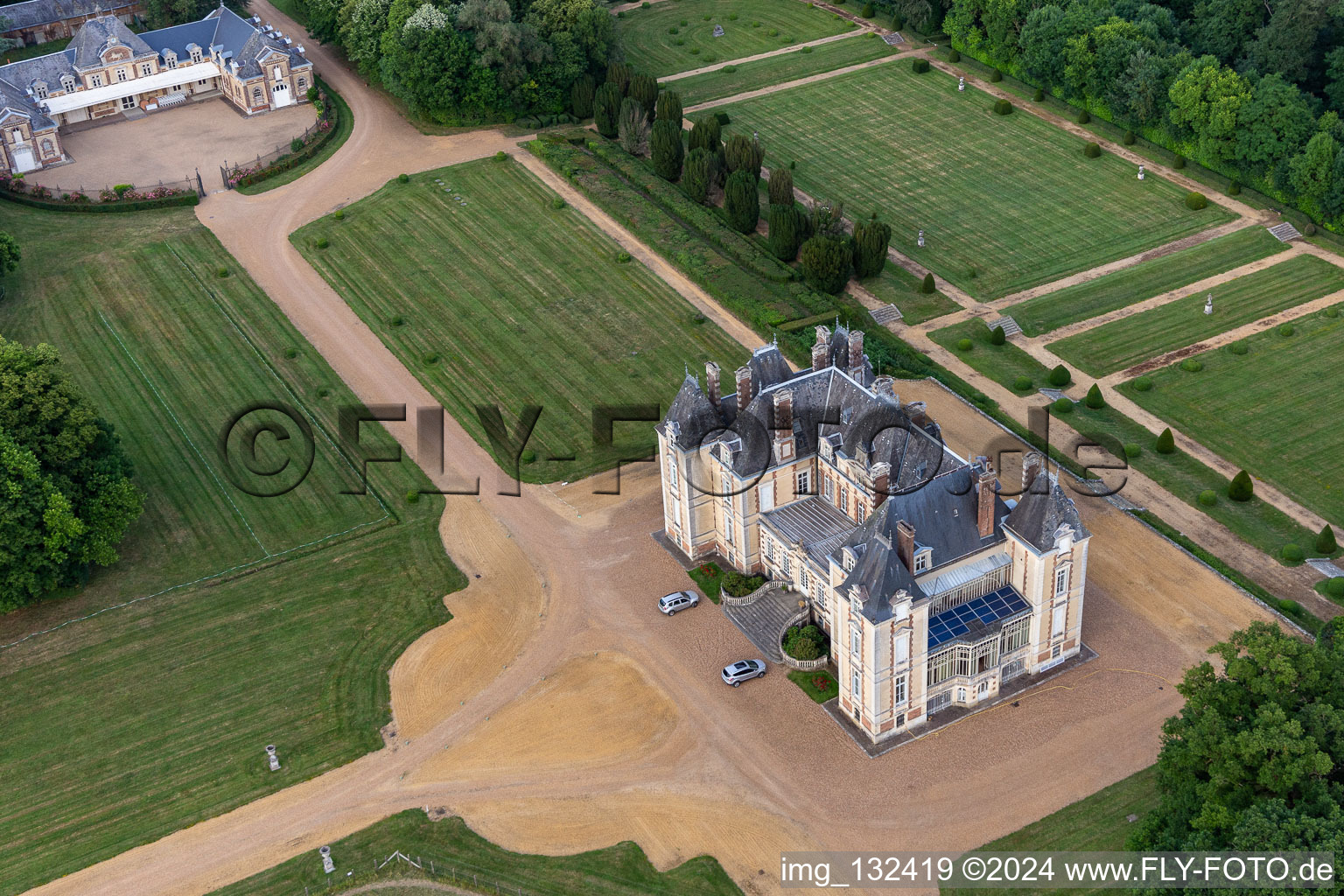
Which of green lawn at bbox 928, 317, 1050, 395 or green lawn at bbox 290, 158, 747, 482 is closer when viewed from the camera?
green lawn at bbox 928, 317, 1050, 395

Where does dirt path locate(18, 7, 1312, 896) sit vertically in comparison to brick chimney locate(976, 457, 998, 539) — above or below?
below

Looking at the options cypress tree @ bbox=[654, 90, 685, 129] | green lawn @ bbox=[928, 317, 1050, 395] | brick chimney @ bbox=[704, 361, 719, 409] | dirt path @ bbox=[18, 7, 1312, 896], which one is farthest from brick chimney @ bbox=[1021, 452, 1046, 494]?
cypress tree @ bbox=[654, 90, 685, 129]

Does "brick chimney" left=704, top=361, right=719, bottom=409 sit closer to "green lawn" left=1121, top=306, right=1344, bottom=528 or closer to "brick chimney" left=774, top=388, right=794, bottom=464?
"brick chimney" left=774, top=388, right=794, bottom=464

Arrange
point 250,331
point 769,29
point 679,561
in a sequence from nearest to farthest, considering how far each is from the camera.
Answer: point 679,561 < point 250,331 < point 769,29

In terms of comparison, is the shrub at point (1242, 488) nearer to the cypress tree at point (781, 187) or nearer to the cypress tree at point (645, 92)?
the cypress tree at point (781, 187)

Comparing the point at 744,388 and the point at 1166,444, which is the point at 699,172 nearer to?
the point at 744,388

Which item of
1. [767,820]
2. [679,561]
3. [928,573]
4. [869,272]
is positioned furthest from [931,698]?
[869,272]

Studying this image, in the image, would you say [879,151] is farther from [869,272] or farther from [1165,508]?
[1165,508]
